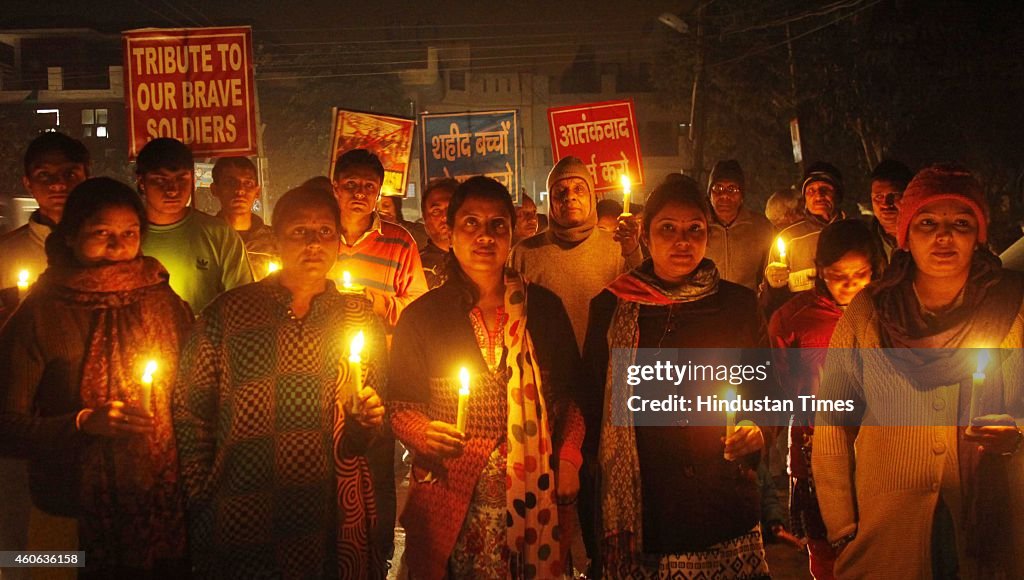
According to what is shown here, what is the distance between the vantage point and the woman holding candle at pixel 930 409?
139 inches

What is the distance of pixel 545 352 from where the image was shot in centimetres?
403

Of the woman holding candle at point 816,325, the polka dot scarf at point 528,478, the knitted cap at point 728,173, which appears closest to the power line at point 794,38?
the knitted cap at point 728,173

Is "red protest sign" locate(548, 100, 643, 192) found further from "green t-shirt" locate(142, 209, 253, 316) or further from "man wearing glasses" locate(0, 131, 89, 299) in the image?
"man wearing glasses" locate(0, 131, 89, 299)

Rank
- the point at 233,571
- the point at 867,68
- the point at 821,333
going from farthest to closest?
the point at 867,68
the point at 821,333
the point at 233,571

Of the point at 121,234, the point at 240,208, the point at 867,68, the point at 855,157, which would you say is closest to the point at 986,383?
the point at 121,234

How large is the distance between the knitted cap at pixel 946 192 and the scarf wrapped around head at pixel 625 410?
2.71 ft

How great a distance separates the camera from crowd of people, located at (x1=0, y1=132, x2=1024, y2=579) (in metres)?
3.61

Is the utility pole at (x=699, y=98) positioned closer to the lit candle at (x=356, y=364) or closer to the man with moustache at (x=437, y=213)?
the man with moustache at (x=437, y=213)

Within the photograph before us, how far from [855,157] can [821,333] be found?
849 inches

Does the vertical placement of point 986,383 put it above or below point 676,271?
below

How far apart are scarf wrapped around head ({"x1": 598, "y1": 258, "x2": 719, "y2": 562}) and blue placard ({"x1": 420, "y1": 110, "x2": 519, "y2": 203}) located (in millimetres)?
5030

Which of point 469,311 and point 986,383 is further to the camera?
point 469,311

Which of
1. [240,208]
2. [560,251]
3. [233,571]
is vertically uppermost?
[240,208]

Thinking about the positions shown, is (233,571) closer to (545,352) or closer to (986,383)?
(545,352)
